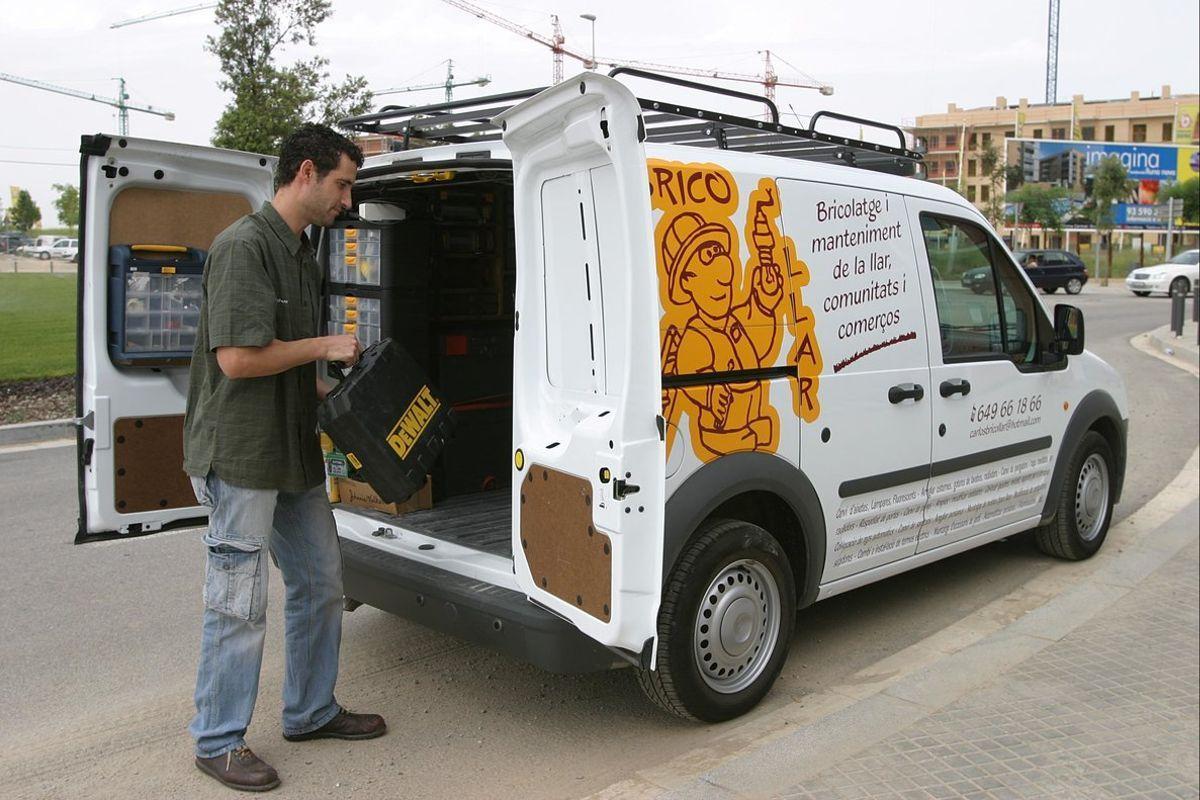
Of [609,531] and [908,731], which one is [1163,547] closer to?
[908,731]

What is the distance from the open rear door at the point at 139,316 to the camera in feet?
13.4

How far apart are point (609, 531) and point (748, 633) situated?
3.19 ft

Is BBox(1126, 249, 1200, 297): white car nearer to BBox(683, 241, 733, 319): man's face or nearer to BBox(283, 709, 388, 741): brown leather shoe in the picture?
BBox(683, 241, 733, 319): man's face

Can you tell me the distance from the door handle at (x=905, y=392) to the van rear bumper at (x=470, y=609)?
Result: 5.62 feet

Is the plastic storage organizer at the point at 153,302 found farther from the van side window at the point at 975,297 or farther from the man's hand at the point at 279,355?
the van side window at the point at 975,297

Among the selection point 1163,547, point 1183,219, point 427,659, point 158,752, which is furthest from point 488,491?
→ point 1183,219

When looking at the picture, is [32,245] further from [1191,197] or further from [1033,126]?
[1033,126]

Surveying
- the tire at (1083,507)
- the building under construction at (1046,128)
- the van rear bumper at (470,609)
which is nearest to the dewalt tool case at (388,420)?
the van rear bumper at (470,609)

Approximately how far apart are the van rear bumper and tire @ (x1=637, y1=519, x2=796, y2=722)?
0.25 meters

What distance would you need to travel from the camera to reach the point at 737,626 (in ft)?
13.0

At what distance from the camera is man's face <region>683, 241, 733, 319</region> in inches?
142

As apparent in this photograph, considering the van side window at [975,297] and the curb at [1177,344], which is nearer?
the van side window at [975,297]

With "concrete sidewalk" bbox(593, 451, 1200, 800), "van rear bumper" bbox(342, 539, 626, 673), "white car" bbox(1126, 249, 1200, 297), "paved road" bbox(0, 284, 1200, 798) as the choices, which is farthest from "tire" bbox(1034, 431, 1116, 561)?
"white car" bbox(1126, 249, 1200, 297)

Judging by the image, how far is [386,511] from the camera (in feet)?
16.3
